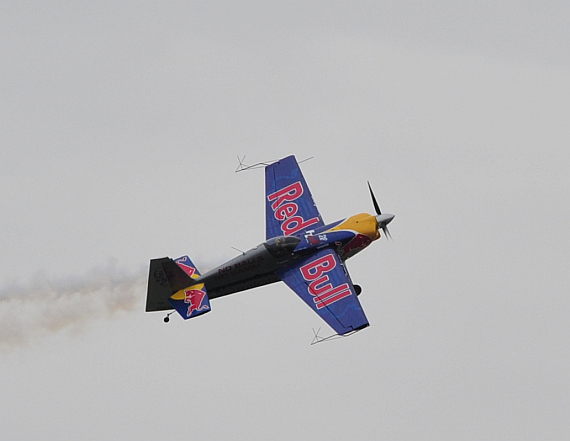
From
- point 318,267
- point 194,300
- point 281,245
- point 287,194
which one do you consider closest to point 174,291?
point 194,300

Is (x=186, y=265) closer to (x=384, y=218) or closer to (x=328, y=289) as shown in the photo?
(x=328, y=289)

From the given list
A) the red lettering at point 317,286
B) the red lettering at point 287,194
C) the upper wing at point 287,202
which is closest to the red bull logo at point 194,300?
the red lettering at point 317,286

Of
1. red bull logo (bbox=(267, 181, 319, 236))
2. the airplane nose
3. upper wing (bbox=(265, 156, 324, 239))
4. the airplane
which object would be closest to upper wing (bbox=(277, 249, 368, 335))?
the airplane

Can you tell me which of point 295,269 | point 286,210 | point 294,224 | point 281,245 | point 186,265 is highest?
point 286,210

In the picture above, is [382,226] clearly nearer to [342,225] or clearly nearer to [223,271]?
[342,225]

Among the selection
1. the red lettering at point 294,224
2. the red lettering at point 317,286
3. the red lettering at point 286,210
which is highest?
the red lettering at point 286,210

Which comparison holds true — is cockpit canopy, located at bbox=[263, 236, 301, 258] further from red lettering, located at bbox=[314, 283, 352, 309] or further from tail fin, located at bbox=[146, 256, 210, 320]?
tail fin, located at bbox=[146, 256, 210, 320]

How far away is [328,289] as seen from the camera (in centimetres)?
4991

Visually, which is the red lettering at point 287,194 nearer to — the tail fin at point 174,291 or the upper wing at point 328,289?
the upper wing at point 328,289

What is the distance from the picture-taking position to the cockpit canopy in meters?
50.5

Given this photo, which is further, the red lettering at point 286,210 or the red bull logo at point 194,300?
the red lettering at point 286,210

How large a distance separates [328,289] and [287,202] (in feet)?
15.9

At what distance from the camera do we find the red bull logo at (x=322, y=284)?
1951 inches

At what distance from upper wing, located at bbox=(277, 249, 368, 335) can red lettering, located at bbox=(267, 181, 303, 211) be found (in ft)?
10.7
